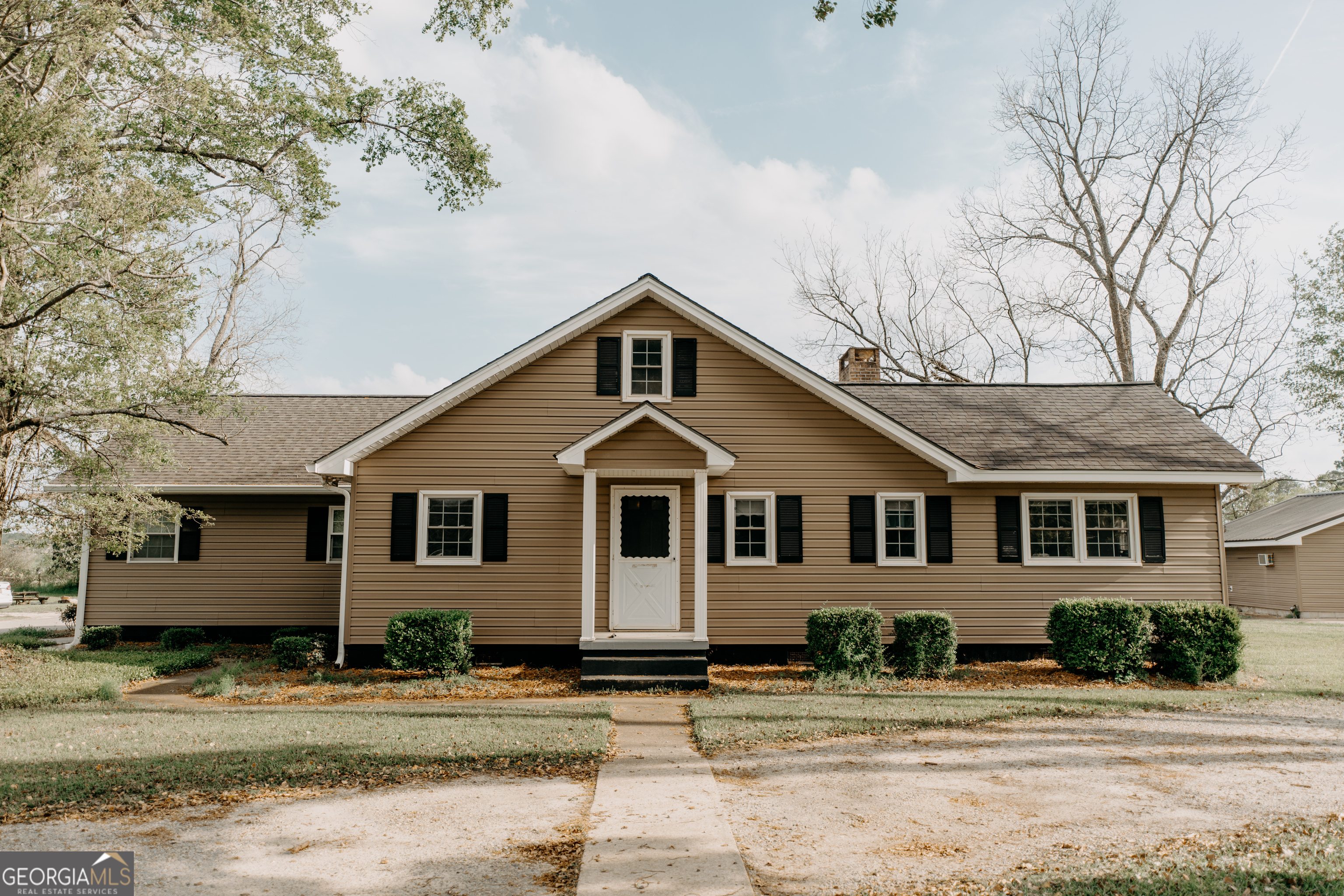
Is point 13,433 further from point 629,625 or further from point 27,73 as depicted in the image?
point 629,625

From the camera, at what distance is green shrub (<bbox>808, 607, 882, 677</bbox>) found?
11516 millimetres

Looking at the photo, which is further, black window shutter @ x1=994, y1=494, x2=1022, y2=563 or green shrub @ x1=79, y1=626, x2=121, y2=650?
green shrub @ x1=79, y1=626, x2=121, y2=650

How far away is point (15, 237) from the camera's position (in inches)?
409

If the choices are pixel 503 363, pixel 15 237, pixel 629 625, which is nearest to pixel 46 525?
pixel 15 237

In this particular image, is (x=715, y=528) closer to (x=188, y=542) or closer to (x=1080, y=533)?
(x=1080, y=533)

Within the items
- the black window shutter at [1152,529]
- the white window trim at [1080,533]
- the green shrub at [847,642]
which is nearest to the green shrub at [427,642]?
the green shrub at [847,642]

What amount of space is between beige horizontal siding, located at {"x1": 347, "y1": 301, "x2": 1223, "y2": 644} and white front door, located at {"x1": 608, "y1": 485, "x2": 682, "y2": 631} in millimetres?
171

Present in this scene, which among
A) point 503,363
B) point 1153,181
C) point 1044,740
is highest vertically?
point 1153,181

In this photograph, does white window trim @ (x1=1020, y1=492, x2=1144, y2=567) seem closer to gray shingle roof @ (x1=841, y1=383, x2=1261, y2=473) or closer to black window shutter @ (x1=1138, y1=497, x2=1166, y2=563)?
black window shutter @ (x1=1138, y1=497, x2=1166, y2=563)

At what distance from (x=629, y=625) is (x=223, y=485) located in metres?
8.93

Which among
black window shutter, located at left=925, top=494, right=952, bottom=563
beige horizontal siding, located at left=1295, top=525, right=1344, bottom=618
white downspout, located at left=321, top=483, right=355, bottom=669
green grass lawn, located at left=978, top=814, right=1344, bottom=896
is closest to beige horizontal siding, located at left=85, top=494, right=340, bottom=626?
white downspout, located at left=321, top=483, right=355, bottom=669

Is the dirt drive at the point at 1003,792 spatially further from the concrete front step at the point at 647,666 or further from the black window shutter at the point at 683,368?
the black window shutter at the point at 683,368

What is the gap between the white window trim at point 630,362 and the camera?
1356cm

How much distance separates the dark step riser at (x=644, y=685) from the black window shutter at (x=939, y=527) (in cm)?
485
